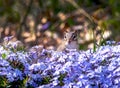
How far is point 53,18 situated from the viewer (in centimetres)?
1072

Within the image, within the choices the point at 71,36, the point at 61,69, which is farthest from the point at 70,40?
the point at 61,69

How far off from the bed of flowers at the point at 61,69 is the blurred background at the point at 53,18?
603cm

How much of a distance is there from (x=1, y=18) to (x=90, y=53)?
7.02 meters

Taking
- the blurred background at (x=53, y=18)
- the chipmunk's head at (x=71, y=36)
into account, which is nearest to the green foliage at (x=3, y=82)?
the chipmunk's head at (x=71, y=36)

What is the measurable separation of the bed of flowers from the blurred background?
603 centimetres

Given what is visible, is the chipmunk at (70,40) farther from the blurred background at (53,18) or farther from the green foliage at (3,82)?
the blurred background at (53,18)

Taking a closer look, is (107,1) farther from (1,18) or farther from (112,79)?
(112,79)

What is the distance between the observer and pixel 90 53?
3576 mm

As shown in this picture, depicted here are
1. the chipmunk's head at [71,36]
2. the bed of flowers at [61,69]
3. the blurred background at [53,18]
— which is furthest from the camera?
the blurred background at [53,18]

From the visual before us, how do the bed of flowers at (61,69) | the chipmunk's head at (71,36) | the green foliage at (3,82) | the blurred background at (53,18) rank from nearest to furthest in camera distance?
the bed of flowers at (61,69)
the green foliage at (3,82)
the chipmunk's head at (71,36)
the blurred background at (53,18)

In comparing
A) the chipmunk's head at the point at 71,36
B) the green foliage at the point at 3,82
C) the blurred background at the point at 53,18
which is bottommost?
the green foliage at the point at 3,82

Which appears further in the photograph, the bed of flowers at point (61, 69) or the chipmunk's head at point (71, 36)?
the chipmunk's head at point (71, 36)

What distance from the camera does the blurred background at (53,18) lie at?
9773 mm

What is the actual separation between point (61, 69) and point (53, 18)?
298 inches
